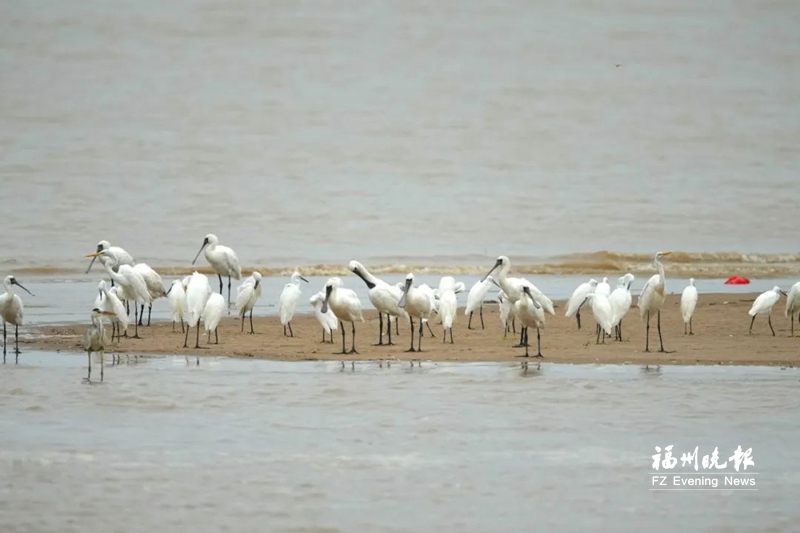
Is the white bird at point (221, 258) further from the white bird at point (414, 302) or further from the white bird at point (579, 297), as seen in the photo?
the white bird at point (414, 302)

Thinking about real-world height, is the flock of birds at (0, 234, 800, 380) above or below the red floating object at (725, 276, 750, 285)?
below

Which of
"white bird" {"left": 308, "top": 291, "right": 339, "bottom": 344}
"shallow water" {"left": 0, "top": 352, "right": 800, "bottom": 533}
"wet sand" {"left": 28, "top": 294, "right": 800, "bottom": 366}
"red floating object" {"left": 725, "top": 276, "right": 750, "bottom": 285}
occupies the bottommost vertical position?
"shallow water" {"left": 0, "top": 352, "right": 800, "bottom": 533}

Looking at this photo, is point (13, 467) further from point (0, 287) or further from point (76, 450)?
point (0, 287)

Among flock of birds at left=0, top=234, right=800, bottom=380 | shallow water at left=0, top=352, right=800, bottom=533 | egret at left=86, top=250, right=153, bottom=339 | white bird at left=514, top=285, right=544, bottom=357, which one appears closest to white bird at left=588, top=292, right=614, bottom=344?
flock of birds at left=0, top=234, right=800, bottom=380

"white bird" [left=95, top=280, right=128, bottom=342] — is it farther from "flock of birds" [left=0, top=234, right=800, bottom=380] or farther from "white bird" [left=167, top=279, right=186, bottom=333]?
"white bird" [left=167, top=279, right=186, bottom=333]

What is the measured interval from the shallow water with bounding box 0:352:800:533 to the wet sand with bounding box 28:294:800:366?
81cm

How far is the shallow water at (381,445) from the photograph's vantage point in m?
8.77

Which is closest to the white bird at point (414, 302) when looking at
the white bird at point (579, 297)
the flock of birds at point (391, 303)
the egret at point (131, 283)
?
the flock of birds at point (391, 303)

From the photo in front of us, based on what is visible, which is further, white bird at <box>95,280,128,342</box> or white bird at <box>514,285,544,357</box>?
white bird at <box>95,280,128,342</box>

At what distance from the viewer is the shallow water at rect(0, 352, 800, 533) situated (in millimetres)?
8773

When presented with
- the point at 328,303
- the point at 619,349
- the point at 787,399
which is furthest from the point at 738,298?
the point at 787,399

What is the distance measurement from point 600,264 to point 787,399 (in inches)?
856

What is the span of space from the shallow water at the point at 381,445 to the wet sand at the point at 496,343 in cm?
81

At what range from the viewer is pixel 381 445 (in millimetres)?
10672
